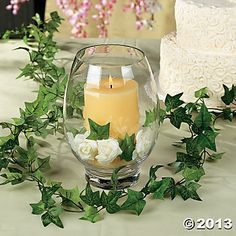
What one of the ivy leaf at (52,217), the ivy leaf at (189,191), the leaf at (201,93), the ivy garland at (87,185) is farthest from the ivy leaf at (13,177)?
the leaf at (201,93)

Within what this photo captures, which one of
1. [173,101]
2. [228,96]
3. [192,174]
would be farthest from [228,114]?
[192,174]

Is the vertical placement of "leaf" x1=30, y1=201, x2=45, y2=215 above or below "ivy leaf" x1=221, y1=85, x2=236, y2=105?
below

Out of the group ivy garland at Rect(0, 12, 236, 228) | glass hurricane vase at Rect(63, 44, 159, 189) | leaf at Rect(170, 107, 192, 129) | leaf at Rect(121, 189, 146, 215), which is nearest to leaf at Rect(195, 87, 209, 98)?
ivy garland at Rect(0, 12, 236, 228)

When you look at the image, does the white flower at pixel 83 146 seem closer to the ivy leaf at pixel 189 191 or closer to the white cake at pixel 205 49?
the ivy leaf at pixel 189 191

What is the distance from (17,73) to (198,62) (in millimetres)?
406

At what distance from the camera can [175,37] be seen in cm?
139

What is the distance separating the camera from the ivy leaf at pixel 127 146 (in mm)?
946

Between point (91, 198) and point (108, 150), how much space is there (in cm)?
7

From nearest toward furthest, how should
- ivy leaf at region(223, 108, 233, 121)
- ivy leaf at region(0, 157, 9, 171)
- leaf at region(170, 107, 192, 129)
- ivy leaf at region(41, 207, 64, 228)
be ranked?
ivy leaf at region(41, 207, 64, 228)
ivy leaf at region(0, 157, 9, 171)
leaf at region(170, 107, 192, 129)
ivy leaf at region(223, 108, 233, 121)

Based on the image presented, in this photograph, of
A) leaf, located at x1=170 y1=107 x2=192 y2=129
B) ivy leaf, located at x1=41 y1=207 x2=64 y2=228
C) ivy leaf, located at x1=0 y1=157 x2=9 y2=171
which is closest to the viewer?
ivy leaf, located at x1=41 y1=207 x2=64 y2=228

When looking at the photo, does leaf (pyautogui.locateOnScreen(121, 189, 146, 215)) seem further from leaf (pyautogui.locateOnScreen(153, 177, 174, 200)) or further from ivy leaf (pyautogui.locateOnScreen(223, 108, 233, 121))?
ivy leaf (pyautogui.locateOnScreen(223, 108, 233, 121))

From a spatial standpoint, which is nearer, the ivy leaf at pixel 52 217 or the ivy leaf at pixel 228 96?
the ivy leaf at pixel 52 217

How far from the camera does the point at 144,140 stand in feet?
3.19

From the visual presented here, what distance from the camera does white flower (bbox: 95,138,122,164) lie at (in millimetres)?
942
